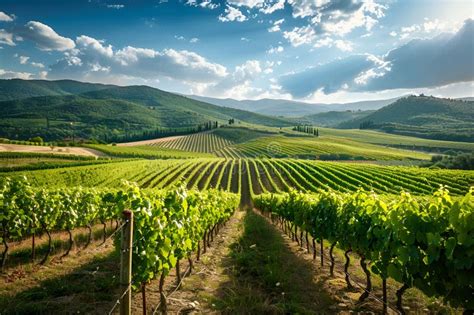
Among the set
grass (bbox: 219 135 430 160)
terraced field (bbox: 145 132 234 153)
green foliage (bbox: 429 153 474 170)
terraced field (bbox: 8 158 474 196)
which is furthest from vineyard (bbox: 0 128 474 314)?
terraced field (bbox: 145 132 234 153)

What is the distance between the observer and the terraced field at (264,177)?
45.9 m

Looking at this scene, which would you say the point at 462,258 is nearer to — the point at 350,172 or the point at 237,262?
the point at 237,262

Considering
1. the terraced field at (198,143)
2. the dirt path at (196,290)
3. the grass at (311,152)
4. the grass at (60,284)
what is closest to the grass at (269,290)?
the dirt path at (196,290)

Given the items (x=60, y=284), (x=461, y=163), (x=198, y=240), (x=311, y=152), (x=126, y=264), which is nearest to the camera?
(x=126, y=264)

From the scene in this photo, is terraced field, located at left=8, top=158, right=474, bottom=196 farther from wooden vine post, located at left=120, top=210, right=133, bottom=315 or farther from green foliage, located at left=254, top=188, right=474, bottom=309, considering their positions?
wooden vine post, located at left=120, top=210, right=133, bottom=315

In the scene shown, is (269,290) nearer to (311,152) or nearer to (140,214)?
(140,214)

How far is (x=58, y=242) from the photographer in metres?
16.9

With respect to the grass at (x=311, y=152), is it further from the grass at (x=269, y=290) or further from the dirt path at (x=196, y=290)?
the dirt path at (x=196, y=290)

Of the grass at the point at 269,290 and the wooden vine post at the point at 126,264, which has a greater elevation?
→ the wooden vine post at the point at 126,264

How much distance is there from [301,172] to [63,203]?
175 ft

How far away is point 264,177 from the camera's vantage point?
6538 centimetres

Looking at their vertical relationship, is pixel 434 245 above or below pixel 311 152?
above

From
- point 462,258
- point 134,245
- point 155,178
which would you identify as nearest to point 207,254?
point 134,245

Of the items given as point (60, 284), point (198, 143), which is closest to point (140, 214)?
point (60, 284)
